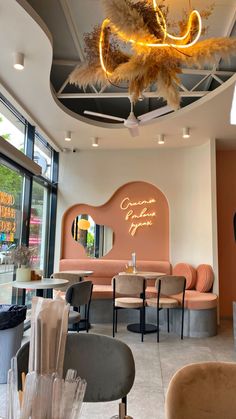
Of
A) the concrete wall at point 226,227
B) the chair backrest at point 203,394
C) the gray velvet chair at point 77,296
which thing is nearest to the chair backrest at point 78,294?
the gray velvet chair at point 77,296

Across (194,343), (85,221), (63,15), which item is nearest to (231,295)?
(194,343)

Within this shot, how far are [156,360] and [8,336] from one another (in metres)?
1.92

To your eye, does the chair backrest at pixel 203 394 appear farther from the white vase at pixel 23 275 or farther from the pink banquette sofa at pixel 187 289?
the pink banquette sofa at pixel 187 289

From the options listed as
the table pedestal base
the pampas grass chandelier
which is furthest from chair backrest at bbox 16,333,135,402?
the table pedestal base

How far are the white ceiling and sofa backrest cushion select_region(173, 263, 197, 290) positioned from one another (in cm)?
265

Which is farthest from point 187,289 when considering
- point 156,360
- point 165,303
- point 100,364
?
point 100,364

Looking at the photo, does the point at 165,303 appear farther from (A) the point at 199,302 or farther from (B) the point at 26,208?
(B) the point at 26,208

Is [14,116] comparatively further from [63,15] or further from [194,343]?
→ [194,343]

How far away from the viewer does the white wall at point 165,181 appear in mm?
6652

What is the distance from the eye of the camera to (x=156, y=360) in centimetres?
412

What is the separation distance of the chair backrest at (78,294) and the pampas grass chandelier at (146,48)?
2.57 metres

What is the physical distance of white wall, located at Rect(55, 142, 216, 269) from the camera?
6.65 metres

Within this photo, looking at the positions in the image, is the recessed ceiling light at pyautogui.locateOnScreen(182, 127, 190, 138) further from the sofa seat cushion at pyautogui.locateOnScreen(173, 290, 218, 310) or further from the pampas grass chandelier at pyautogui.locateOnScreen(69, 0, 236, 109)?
the pampas grass chandelier at pyautogui.locateOnScreen(69, 0, 236, 109)

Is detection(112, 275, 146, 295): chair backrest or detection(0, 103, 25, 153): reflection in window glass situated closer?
detection(0, 103, 25, 153): reflection in window glass
